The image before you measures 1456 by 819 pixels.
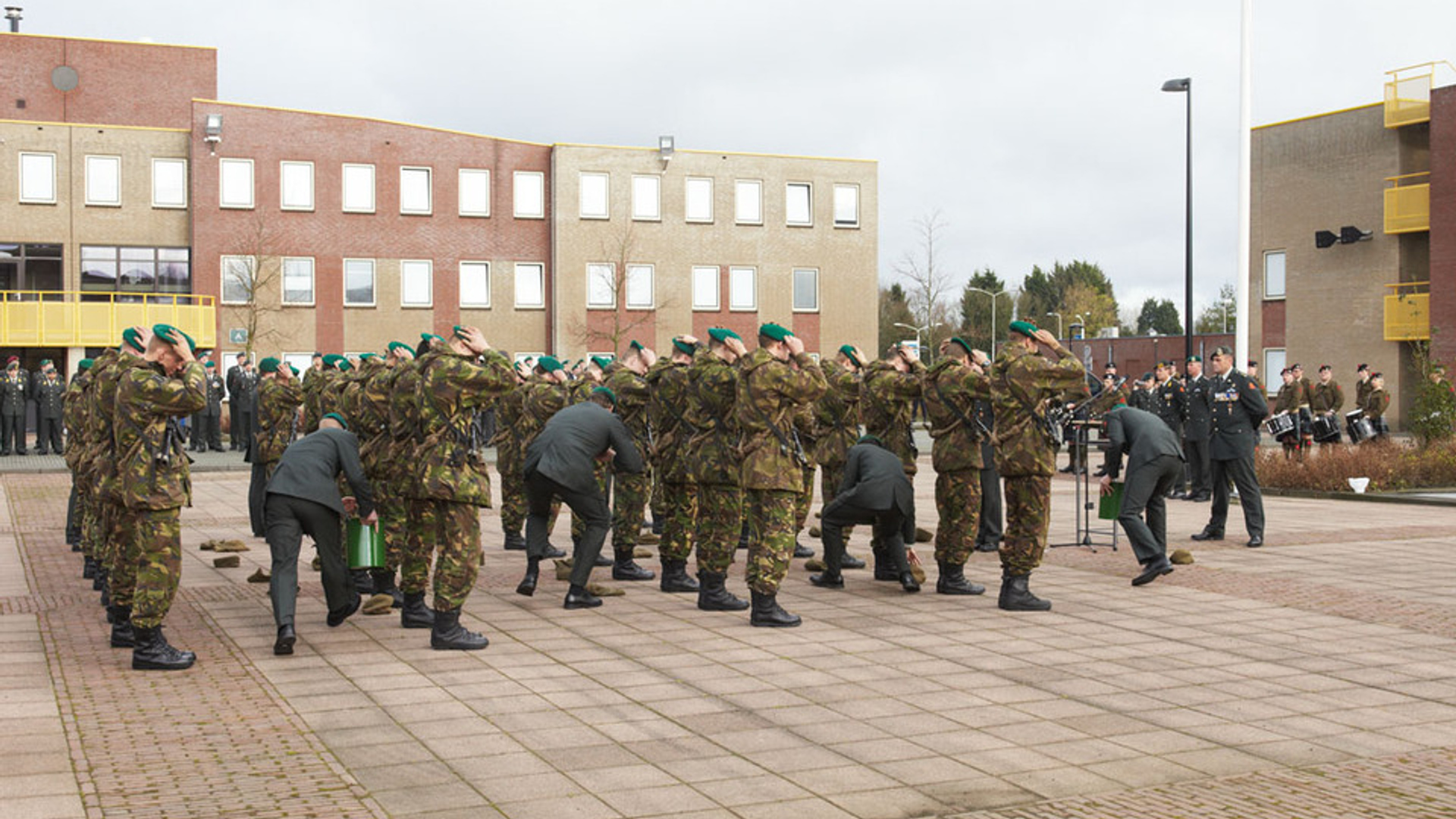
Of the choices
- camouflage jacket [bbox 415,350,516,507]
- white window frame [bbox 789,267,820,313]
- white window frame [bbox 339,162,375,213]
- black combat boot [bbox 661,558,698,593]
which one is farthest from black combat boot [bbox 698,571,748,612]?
white window frame [bbox 789,267,820,313]

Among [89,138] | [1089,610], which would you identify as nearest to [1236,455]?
[1089,610]

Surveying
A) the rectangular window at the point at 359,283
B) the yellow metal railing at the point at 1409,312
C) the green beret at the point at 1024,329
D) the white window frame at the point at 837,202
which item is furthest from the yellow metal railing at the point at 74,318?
the yellow metal railing at the point at 1409,312

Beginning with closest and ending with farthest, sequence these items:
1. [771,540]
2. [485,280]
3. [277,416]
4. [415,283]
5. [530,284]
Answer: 1. [771,540]
2. [277,416]
3. [415,283]
4. [485,280]
5. [530,284]

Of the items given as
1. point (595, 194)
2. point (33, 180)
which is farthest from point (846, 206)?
point (33, 180)

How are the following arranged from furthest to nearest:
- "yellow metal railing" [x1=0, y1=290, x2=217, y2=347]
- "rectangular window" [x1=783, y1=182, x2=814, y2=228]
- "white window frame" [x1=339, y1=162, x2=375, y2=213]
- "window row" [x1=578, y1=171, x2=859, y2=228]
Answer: "rectangular window" [x1=783, y1=182, x2=814, y2=228]
"window row" [x1=578, y1=171, x2=859, y2=228]
"white window frame" [x1=339, y1=162, x2=375, y2=213]
"yellow metal railing" [x1=0, y1=290, x2=217, y2=347]

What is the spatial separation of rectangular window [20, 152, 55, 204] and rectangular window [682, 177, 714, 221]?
20.1 m

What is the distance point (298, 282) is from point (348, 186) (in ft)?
11.6

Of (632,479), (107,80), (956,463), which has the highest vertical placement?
(107,80)

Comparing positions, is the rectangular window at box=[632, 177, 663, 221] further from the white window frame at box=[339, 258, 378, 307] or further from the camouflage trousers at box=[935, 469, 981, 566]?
the camouflage trousers at box=[935, 469, 981, 566]

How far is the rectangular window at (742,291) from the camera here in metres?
51.8

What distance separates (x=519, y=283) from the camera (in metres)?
50.1

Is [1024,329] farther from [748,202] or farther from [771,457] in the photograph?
[748,202]

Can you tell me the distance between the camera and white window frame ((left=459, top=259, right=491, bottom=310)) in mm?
49188

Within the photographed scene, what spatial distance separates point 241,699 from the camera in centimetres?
782
